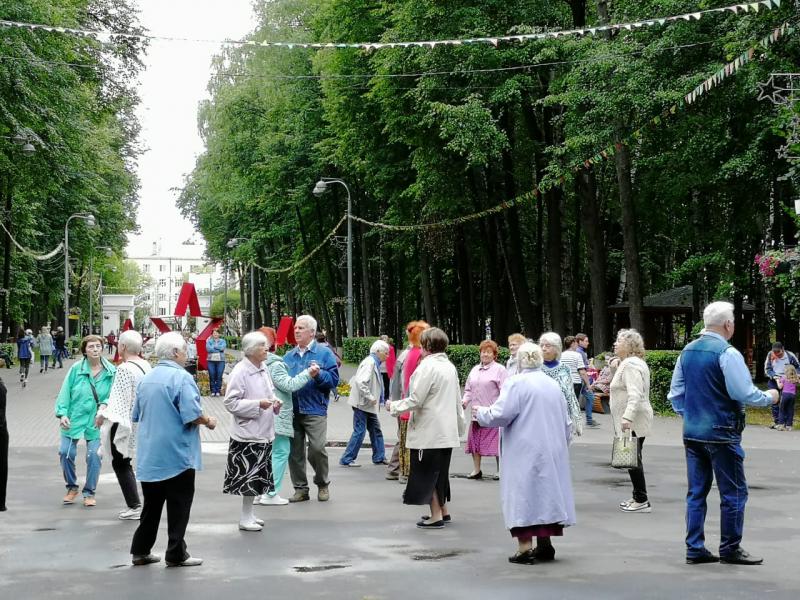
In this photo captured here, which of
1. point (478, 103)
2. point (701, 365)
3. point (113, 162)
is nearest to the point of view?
point (701, 365)

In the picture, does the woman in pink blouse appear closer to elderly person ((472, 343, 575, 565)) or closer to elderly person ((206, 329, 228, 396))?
elderly person ((472, 343, 575, 565))

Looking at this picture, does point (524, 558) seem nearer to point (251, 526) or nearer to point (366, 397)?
point (251, 526)

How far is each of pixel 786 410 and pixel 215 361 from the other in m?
13.8

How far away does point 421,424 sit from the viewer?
30.6ft

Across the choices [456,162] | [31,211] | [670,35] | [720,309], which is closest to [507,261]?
[456,162]

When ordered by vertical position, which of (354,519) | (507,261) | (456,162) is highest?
(456,162)

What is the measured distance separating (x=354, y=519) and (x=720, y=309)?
3.92 meters

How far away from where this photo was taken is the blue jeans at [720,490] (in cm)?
745

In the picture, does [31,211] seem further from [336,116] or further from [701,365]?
[701,365]

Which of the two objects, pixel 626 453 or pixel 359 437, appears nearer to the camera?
pixel 626 453

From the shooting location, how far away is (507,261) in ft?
106

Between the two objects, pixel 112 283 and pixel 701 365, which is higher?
pixel 112 283

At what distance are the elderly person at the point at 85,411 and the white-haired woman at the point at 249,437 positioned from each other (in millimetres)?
2011

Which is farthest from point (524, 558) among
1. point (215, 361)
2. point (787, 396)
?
point (215, 361)
